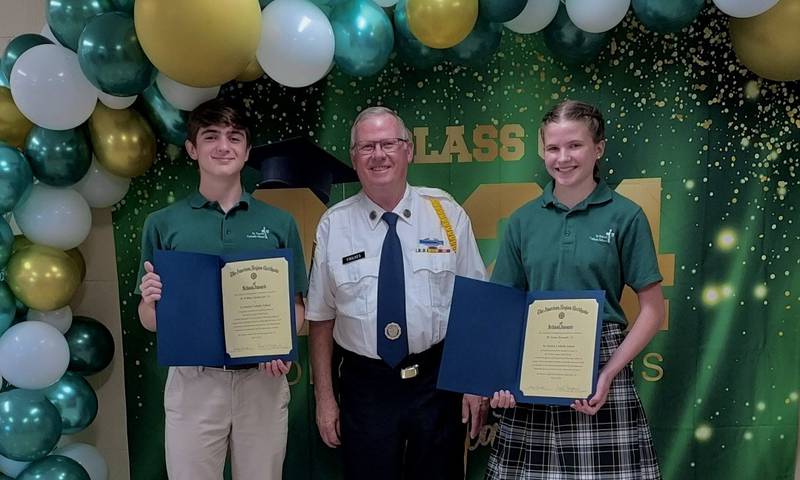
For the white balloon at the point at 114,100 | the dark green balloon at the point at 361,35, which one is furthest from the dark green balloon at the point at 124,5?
the dark green balloon at the point at 361,35

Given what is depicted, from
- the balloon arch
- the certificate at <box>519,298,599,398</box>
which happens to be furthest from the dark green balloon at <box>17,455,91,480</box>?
the certificate at <box>519,298,599,398</box>

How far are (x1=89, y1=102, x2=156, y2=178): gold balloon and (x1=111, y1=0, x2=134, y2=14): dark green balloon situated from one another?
13.8 inches

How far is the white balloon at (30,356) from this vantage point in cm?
211

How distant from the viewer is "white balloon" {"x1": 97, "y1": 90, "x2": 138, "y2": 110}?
6.93ft

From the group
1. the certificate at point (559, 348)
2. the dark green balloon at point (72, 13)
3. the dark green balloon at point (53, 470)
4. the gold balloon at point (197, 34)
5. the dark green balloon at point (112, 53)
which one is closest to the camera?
the certificate at point (559, 348)

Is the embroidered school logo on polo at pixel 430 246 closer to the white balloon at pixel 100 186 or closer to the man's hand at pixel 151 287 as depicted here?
the man's hand at pixel 151 287

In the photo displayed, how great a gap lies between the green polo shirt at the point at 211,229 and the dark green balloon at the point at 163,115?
1.33ft

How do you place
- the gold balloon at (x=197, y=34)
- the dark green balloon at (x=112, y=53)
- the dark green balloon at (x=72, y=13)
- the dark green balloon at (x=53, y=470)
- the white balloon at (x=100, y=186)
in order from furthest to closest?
the white balloon at (x=100, y=186), the dark green balloon at (x=53, y=470), the dark green balloon at (x=72, y=13), the dark green balloon at (x=112, y=53), the gold balloon at (x=197, y=34)

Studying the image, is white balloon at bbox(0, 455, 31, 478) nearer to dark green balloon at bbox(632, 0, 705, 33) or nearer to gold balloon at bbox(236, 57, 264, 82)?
gold balloon at bbox(236, 57, 264, 82)

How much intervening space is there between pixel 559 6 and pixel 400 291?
3.71 ft

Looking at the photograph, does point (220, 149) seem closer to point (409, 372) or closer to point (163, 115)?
point (163, 115)

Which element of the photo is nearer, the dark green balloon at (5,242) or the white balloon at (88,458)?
the dark green balloon at (5,242)

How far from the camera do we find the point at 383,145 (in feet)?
6.57

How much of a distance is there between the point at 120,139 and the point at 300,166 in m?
0.63
